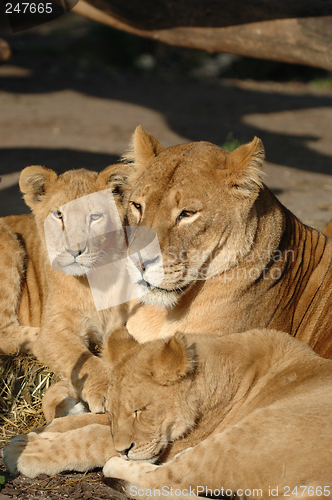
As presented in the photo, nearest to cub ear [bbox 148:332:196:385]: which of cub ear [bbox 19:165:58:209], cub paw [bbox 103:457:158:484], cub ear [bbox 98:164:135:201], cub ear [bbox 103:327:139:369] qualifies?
cub ear [bbox 103:327:139:369]

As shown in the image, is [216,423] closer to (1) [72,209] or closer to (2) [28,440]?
(2) [28,440]

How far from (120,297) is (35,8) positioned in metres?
4.09

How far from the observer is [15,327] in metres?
4.22

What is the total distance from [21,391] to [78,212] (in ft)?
4.06

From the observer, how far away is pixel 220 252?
3207 millimetres

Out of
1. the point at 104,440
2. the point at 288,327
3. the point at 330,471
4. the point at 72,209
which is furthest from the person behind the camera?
the point at 72,209

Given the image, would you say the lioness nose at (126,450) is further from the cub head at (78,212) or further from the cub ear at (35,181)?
the cub ear at (35,181)

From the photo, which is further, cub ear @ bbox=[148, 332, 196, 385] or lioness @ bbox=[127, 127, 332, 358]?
lioness @ bbox=[127, 127, 332, 358]

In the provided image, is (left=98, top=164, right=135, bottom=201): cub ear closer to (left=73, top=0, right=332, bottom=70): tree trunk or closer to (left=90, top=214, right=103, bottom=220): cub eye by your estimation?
(left=90, top=214, right=103, bottom=220): cub eye

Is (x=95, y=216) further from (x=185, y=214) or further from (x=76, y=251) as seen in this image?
(x=185, y=214)

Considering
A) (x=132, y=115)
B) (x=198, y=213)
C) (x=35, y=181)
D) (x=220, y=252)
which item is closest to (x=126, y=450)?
(x=220, y=252)

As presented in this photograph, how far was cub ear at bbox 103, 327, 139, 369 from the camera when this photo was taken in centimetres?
294

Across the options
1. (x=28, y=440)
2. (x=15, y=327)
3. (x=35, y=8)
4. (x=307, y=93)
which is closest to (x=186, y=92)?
(x=307, y=93)

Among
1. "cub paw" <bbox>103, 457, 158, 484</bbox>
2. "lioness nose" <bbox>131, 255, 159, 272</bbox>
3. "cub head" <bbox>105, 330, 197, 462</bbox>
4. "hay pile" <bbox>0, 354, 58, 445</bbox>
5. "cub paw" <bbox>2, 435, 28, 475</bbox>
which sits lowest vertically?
"hay pile" <bbox>0, 354, 58, 445</bbox>
